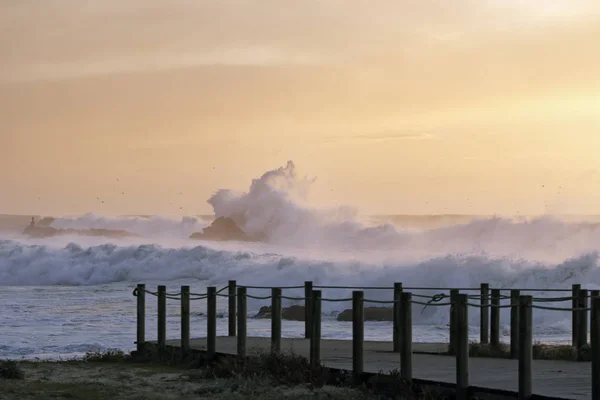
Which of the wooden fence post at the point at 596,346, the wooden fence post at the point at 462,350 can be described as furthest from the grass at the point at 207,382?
the wooden fence post at the point at 596,346

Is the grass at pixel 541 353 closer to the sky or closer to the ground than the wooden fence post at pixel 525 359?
closer to the ground

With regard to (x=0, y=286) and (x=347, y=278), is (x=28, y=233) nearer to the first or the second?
(x=0, y=286)

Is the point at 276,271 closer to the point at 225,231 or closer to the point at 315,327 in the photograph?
the point at 315,327

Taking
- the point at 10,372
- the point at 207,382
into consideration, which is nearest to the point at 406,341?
the point at 207,382

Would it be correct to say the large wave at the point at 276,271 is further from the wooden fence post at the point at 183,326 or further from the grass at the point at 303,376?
the grass at the point at 303,376

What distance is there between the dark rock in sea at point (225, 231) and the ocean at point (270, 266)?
891 mm

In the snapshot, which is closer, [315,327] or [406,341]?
[406,341]

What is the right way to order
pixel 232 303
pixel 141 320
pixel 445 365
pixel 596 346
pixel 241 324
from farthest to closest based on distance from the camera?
pixel 141 320 → pixel 232 303 → pixel 241 324 → pixel 445 365 → pixel 596 346

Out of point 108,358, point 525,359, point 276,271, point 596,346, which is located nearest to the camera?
point 596,346

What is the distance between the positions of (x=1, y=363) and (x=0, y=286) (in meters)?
47.4

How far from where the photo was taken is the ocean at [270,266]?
107 ft

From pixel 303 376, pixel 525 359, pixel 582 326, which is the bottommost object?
pixel 303 376

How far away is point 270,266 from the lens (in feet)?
204

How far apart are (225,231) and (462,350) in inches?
3673
